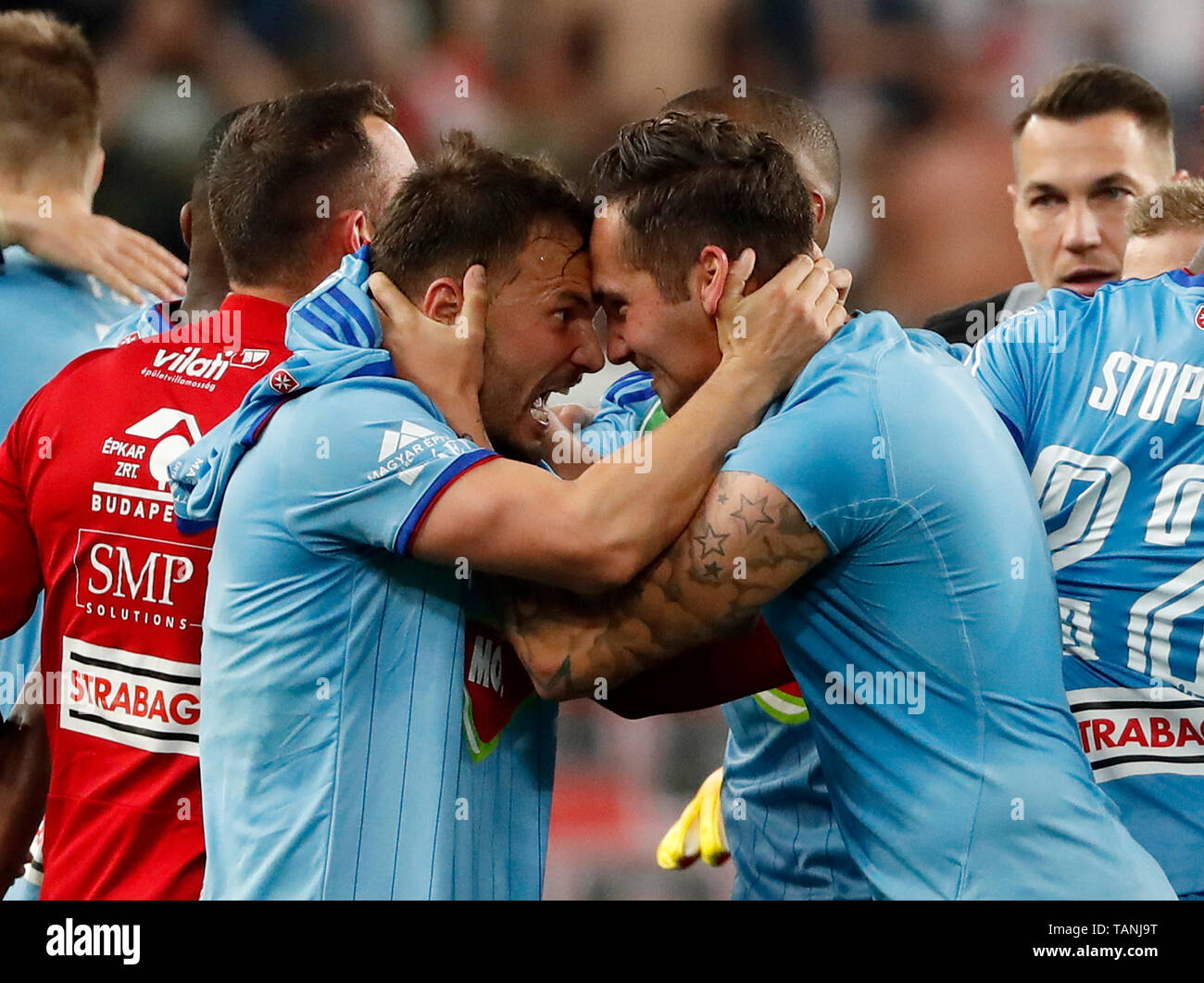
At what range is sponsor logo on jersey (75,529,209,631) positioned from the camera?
2672 mm

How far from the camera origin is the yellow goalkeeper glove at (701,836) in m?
3.83

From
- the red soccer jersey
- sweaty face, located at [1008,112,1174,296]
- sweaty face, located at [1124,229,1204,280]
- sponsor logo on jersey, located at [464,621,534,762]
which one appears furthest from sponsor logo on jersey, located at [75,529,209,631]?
sweaty face, located at [1008,112,1174,296]

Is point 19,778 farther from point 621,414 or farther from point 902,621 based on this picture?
point 902,621

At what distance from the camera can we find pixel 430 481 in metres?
2.22

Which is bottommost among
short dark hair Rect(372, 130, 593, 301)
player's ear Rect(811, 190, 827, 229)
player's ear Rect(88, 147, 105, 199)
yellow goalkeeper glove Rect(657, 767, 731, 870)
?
yellow goalkeeper glove Rect(657, 767, 731, 870)

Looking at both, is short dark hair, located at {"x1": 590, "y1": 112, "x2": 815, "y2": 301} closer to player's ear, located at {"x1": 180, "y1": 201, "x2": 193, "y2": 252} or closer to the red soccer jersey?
the red soccer jersey

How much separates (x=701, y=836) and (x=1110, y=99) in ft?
8.64

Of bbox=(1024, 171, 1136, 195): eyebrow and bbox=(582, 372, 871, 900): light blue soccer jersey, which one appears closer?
bbox=(582, 372, 871, 900): light blue soccer jersey

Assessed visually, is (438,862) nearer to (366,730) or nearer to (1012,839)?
(366,730)

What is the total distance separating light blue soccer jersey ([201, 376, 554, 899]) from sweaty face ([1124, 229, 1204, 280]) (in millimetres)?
1908

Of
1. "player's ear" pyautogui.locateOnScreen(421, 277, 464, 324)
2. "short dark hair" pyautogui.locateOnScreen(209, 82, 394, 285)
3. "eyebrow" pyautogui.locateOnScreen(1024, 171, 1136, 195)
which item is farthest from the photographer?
"eyebrow" pyautogui.locateOnScreen(1024, 171, 1136, 195)

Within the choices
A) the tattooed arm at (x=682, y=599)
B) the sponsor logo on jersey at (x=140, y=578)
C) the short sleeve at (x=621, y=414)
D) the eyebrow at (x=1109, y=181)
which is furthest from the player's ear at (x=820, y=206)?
the sponsor logo on jersey at (x=140, y=578)

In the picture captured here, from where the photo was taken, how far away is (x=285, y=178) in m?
2.99

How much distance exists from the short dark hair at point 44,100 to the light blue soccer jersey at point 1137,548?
2.62 meters
